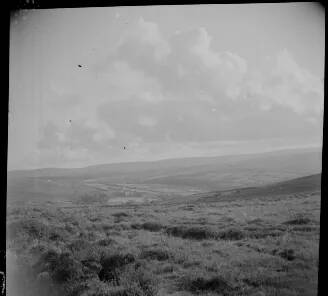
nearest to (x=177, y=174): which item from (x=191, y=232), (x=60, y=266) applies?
(x=191, y=232)

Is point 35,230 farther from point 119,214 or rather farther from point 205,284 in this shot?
point 205,284

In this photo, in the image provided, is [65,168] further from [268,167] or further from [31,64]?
[268,167]

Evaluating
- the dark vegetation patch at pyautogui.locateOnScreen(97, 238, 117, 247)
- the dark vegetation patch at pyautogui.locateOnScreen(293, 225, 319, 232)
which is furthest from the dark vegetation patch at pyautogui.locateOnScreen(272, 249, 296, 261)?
the dark vegetation patch at pyautogui.locateOnScreen(97, 238, 117, 247)

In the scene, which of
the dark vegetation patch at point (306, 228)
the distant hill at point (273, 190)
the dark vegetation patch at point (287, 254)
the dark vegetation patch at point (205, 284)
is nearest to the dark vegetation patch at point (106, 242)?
the dark vegetation patch at point (205, 284)

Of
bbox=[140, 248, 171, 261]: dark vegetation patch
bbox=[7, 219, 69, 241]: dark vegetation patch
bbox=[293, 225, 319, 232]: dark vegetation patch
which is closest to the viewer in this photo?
bbox=[293, 225, 319, 232]: dark vegetation patch

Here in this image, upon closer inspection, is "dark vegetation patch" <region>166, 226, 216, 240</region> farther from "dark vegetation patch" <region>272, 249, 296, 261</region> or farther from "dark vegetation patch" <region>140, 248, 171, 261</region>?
"dark vegetation patch" <region>272, 249, 296, 261</region>
